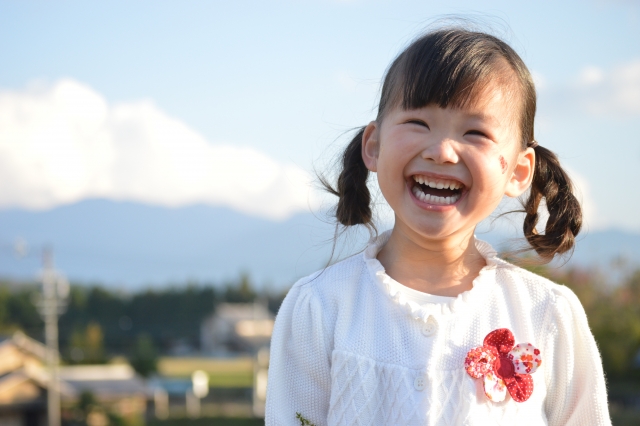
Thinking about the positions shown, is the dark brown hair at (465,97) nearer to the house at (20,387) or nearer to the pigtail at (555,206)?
the pigtail at (555,206)

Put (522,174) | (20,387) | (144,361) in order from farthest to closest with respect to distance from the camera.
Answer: (144,361)
(20,387)
(522,174)

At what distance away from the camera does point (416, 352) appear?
1.65 metres

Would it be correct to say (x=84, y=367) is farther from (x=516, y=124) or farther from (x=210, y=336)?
(x=516, y=124)

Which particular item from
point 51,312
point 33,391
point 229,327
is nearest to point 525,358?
point 33,391

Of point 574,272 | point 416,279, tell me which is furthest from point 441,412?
point 574,272

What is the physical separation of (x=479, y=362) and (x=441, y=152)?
0.43 meters

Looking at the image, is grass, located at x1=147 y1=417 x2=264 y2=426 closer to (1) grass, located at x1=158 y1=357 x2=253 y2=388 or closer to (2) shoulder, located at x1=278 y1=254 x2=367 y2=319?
(1) grass, located at x1=158 y1=357 x2=253 y2=388

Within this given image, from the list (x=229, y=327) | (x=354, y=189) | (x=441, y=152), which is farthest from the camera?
(x=229, y=327)

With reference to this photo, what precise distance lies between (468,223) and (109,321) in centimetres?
5820

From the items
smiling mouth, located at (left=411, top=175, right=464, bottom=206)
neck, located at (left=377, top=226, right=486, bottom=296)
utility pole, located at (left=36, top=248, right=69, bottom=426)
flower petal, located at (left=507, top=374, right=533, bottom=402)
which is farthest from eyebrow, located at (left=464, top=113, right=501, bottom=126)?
utility pole, located at (left=36, top=248, right=69, bottom=426)

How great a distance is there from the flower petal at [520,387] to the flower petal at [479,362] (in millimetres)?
57

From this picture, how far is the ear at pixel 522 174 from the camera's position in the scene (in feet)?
5.84

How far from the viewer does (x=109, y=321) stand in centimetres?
5741

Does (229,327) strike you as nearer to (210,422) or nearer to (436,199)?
(210,422)
